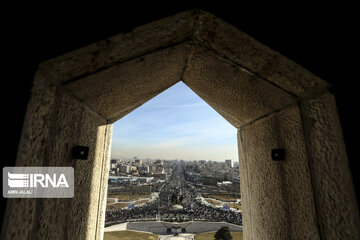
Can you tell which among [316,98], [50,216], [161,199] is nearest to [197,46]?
[316,98]

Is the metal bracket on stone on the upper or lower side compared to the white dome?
upper

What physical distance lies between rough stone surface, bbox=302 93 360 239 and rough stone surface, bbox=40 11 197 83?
94cm

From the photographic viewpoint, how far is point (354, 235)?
835mm

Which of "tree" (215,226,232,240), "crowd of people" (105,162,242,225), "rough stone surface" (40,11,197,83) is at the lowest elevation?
"crowd of people" (105,162,242,225)

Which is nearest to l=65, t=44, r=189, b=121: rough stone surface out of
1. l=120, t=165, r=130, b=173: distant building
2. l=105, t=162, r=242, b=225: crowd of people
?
l=105, t=162, r=242, b=225: crowd of people

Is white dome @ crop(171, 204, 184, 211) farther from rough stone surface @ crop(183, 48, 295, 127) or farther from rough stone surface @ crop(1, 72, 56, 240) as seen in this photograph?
rough stone surface @ crop(1, 72, 56, 240)

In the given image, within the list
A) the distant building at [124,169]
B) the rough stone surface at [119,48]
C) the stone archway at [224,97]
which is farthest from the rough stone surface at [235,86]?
the distant building at [124,169]

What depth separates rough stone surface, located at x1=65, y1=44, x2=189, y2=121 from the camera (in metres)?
1.21

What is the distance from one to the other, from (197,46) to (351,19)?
2.95ft

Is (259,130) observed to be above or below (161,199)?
above

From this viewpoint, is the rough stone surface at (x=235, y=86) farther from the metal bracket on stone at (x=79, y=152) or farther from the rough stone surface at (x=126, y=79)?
the metal bracket on stone at (x=79, y=152)

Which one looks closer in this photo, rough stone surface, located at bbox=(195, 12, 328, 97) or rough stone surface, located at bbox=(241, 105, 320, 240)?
rough stone surface, located at bbox=(195, 12, 328, 97)

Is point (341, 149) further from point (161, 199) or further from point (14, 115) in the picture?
point (161, 199)

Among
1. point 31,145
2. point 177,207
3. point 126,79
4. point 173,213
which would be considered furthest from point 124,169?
point 31,145
